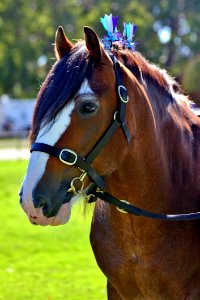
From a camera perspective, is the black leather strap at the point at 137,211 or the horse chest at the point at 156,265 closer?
the black leather strap at the point at 137,211

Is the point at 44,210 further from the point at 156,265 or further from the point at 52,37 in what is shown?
the point at 52,37

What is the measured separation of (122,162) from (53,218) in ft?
1.94

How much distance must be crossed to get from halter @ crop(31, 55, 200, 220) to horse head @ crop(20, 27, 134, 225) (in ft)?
0.06

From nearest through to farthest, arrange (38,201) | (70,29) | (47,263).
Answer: (38,201)
(47,263)
(70,29)

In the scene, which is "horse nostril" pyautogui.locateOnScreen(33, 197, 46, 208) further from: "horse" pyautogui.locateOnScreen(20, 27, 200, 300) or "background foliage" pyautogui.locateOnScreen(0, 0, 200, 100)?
"background foliage" pyautogui.locateOnScreen(0, 0, 200, 100)

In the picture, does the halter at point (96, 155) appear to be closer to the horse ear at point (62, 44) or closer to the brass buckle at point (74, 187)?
the brass buckle at point (74, 187)

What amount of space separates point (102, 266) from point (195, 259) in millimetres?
652

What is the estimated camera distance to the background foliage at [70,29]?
1743 inches

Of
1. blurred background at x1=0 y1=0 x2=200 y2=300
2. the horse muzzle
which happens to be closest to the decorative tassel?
the horse muzzle

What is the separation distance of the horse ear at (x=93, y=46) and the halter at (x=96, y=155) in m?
0.13

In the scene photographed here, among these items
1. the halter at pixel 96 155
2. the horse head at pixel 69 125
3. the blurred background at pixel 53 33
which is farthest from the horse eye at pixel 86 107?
the blurred background at pixel 53 33

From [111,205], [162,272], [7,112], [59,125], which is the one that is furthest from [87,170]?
[7,112]

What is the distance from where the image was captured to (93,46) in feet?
10.9

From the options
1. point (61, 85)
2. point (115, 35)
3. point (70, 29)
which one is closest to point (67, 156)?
point (61, 85)
